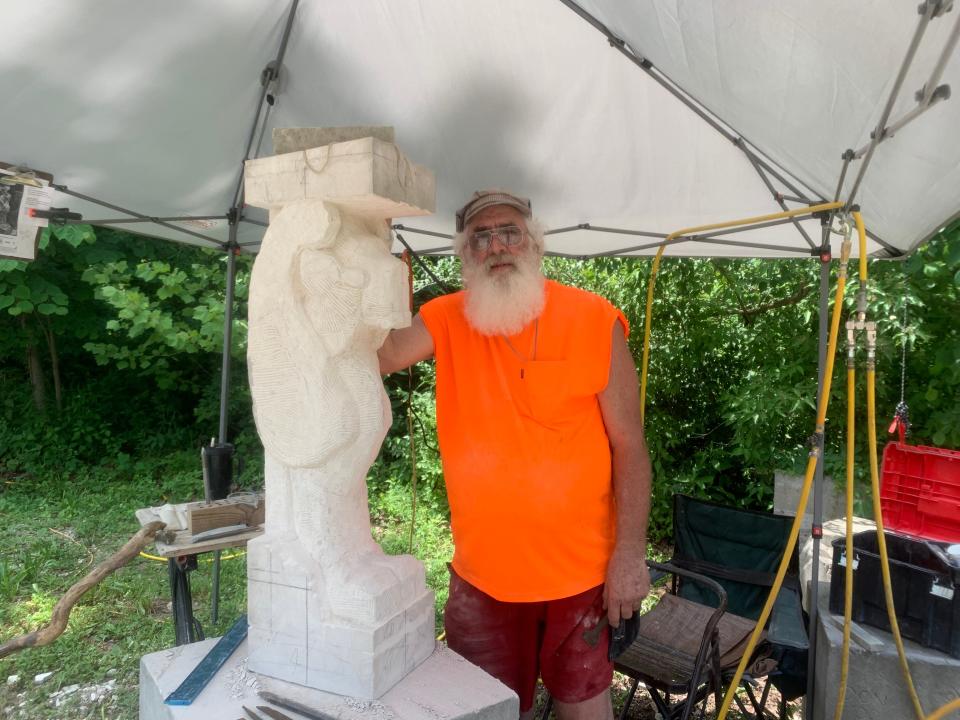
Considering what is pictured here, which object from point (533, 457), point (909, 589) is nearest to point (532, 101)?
point (533, 457)

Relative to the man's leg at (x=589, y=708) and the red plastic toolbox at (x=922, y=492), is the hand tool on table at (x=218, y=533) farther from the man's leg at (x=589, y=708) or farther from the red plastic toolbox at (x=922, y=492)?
the red plastic toolbox at (x=922, y=492)

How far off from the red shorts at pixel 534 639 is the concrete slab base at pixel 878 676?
3.52ft

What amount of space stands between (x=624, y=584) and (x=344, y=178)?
1.41m

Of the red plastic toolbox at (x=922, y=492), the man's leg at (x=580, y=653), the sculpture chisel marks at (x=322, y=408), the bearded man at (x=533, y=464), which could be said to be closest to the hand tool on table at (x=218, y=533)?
the sculpture chisel marks at (x=322, y=408)

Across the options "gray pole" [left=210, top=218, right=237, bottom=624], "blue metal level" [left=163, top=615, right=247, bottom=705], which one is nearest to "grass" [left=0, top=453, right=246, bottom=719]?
"gray pole" [left=210, top=218, right=237, bottom=624]

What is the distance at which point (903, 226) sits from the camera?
242 cm

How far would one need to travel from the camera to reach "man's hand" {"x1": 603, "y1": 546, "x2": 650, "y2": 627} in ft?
6.43

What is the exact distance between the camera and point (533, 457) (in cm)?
195

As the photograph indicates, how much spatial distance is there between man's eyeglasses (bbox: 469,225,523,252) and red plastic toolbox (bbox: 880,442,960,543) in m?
2.48

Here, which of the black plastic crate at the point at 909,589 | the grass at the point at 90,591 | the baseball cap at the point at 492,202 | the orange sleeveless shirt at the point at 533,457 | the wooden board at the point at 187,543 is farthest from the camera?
the grass at the point at 90,591

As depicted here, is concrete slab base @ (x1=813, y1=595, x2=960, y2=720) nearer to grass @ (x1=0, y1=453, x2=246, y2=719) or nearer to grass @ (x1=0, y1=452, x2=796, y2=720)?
grass @ (x1=0, y1=452, x2=796, y2=720)

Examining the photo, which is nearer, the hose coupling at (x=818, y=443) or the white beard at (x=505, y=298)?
the white beard at (x=505, y=298)

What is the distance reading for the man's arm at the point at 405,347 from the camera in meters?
2.02

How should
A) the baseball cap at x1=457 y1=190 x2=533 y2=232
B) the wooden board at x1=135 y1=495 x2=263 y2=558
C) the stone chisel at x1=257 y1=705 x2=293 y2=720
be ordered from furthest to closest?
the wooden board at x1=135 y1=495 x2=263 y2=558 → the baseball cap at x1=457 y1=190 x2=533 y2=232 → the stone chisel at x1=257 y1=705 x2=293 y2=720
